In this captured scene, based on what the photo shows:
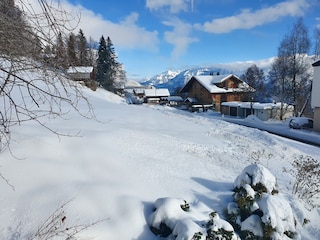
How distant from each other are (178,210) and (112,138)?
3.29 meters

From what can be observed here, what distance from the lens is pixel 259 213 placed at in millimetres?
4562

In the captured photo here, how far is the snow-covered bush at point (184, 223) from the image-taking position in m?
3.60

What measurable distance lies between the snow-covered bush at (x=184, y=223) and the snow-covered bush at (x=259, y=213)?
585 mm

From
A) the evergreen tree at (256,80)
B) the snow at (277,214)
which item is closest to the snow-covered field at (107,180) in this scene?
the snow at (277,214)

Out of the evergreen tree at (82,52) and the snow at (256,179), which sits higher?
the evergreen tree at (82,52)

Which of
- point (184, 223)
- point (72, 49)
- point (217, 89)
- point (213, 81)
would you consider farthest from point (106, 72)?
point (72, 49)

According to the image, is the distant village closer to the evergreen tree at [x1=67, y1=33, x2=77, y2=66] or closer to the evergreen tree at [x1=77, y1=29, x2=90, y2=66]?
the evergreen tree at [x1=77, y1=29, x2=90, y2=66]

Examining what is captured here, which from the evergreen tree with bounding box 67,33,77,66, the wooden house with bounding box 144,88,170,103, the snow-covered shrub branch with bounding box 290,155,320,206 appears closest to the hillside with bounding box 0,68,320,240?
the snow-covered shrub branch with bounding box 290,155,320,206

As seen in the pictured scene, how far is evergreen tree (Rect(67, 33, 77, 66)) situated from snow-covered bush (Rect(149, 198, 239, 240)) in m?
2.45

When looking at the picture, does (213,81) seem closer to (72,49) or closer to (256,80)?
(256,80)

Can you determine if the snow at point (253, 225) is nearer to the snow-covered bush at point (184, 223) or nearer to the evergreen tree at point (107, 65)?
the snow-covered bush at point (184, 223)

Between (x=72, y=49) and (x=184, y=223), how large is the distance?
8.78 ft

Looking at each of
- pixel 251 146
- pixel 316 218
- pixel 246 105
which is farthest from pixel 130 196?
pixel 246 105

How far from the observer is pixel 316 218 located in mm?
5418
